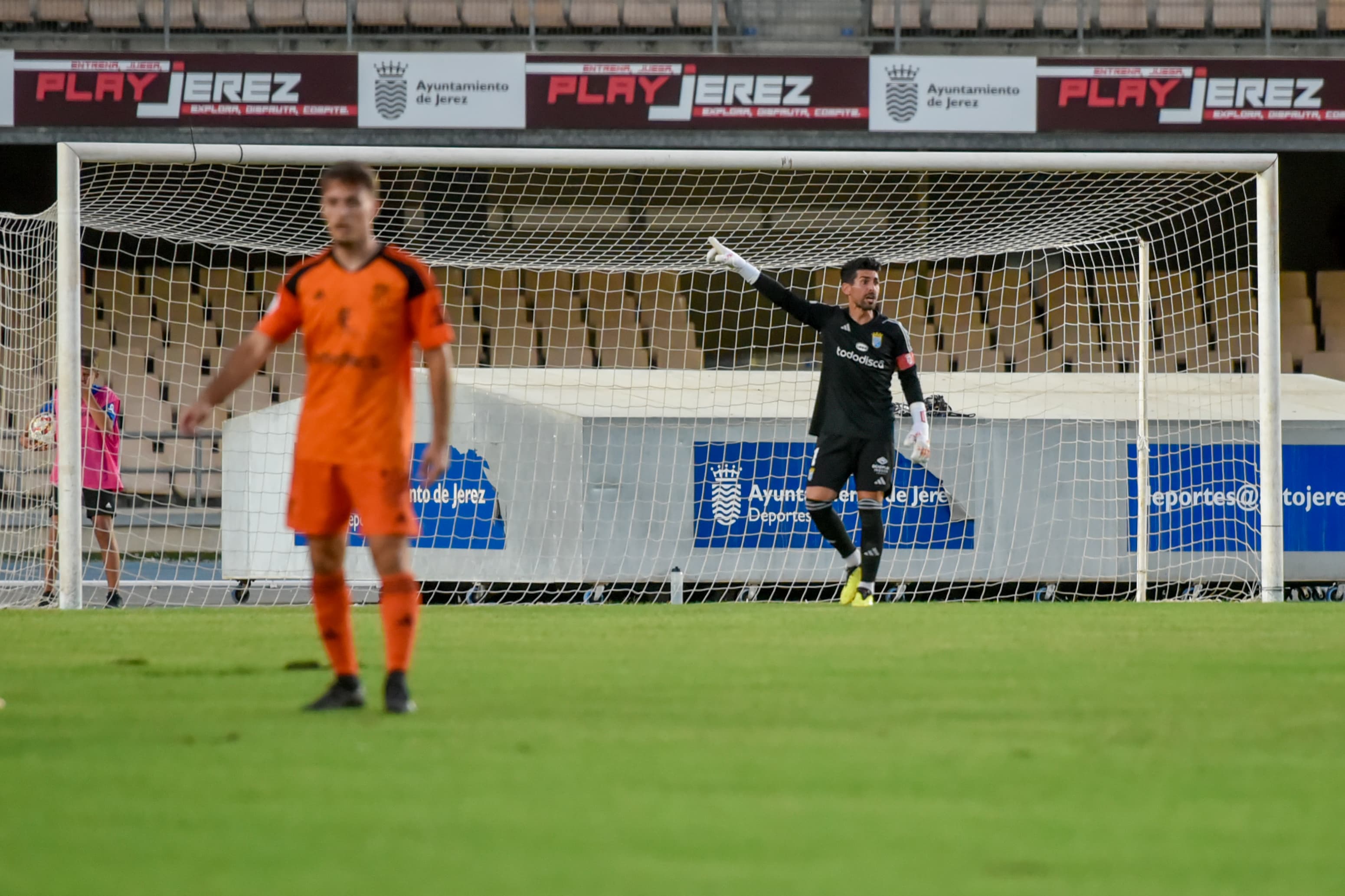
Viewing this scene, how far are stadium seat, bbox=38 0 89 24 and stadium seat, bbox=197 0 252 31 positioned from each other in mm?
1327

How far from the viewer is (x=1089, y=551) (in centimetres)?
1234

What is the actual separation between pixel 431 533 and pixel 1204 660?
287 inches

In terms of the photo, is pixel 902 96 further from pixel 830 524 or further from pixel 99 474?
pixel 99 474

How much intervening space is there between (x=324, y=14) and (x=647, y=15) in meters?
3.84

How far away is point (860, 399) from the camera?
9219 millimetres

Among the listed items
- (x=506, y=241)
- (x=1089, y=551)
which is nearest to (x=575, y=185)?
(x=506, y=241)

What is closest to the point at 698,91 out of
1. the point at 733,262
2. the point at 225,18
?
the point at 225,18

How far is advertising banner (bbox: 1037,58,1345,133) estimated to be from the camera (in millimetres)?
16484

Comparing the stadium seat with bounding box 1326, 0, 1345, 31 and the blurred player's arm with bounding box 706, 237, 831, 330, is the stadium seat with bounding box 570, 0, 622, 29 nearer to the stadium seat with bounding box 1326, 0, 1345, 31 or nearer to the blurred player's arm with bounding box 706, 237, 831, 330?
the stadium seat with bounding box 1326, 0, 1345, 31

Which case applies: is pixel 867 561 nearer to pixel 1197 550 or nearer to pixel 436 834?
pixel 1197 550

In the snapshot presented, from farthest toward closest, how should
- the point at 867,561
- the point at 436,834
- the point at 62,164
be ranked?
the point at 62,164 < the point at 867,561 < the point at 436,834

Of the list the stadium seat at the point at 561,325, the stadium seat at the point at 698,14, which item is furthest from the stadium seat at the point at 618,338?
the stadium seat at the point at 698,14

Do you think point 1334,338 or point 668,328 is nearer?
point 668,328

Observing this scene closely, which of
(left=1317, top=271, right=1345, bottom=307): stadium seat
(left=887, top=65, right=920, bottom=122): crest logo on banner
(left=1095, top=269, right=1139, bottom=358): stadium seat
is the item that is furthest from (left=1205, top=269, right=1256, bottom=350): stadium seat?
(left=887, top=65, right=920, bottom=122): crest logo on banner
